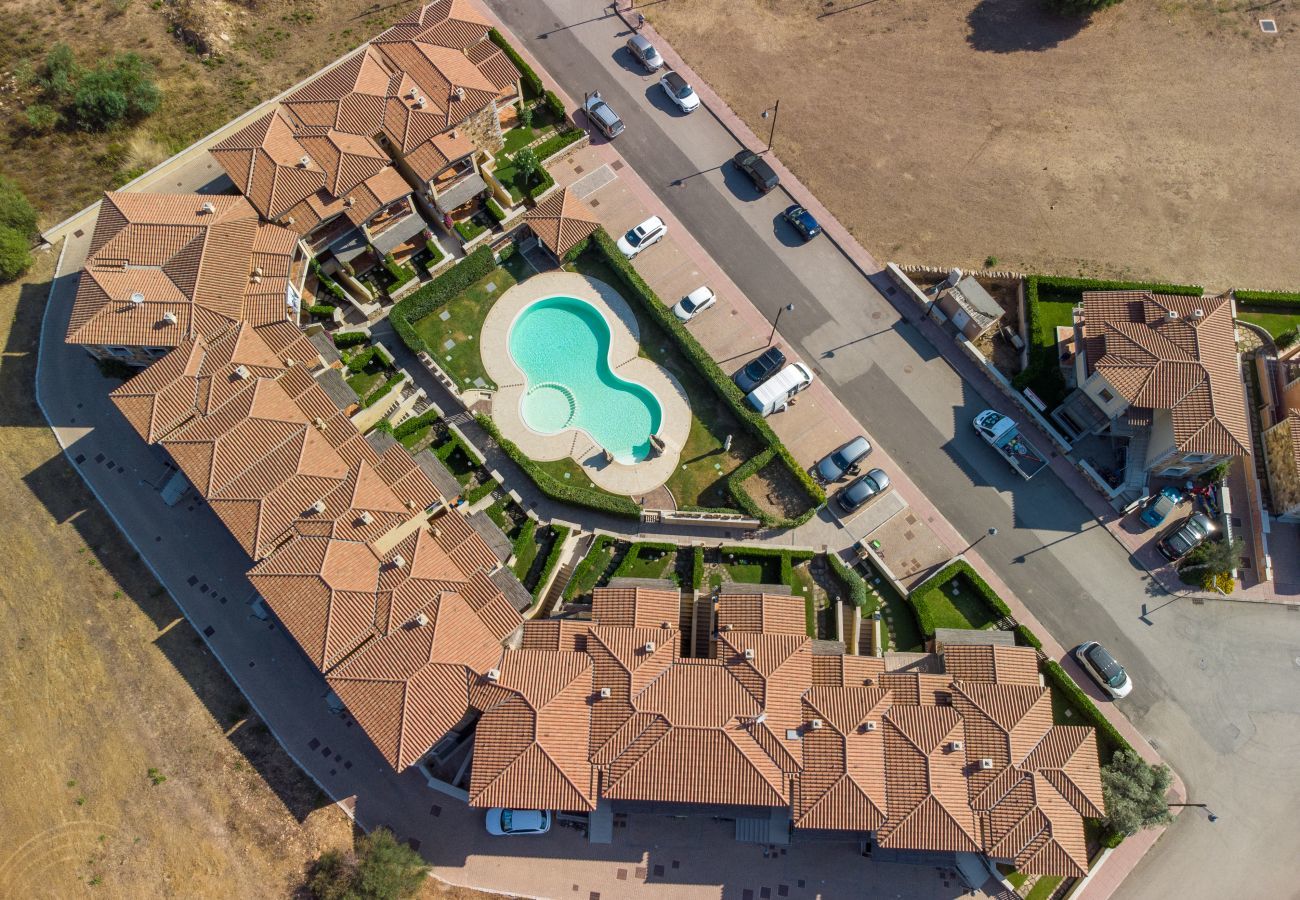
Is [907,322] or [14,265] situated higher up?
[14,265]

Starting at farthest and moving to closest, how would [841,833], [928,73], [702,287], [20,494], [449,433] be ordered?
1. [928,73]
2. [702,287]
3. [449,433]
4. [20,494]
5. [841,833]

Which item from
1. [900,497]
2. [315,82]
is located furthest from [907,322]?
[315,82]

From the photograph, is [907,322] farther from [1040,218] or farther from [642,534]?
[642,534]

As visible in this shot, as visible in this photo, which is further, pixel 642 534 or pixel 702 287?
pixel 702 287

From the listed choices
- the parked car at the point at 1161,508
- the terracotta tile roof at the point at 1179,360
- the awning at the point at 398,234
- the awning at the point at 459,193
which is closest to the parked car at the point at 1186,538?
the parked car at the point at 1161,508

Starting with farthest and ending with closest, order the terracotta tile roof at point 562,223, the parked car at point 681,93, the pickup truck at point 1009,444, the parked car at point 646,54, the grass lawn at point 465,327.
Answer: the parked car at point 646,54, the parked car at point 681,93, the terracotta tile roof at point 562,223, the grass lawn at point 465,327, the pickup truck at point 1009,444

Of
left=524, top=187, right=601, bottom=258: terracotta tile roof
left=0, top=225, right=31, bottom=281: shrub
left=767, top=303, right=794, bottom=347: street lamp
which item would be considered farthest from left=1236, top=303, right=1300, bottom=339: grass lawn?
left=0, top=225, right=31, bottom=281: shrub

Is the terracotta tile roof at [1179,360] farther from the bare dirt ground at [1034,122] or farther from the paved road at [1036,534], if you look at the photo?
the paved road at [1036,534]
